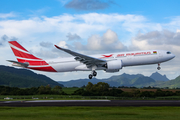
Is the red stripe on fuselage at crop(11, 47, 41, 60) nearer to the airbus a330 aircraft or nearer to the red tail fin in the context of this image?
the red tail fin

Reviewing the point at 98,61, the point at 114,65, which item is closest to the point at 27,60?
the point at 98,61

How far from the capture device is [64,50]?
142ft

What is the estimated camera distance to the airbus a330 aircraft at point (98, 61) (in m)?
46.5

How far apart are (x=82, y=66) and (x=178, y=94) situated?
239 ft

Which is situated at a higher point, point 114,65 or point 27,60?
point 27,60

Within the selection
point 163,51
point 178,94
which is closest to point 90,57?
point 163,51

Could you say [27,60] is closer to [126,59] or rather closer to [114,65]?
[114,65]

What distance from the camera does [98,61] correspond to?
47.3m
